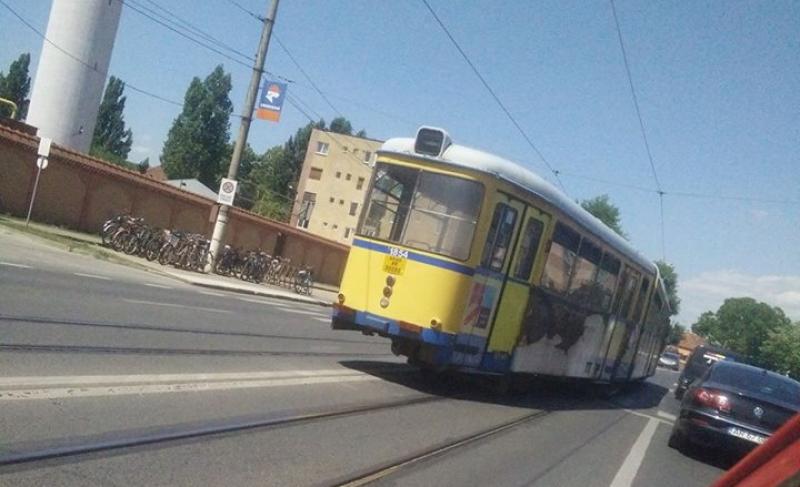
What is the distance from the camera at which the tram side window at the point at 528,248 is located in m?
11.2

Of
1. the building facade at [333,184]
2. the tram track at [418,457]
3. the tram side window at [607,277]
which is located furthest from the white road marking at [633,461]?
the building facade at [333,184]

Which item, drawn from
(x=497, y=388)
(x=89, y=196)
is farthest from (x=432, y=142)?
(x=89, y=196)

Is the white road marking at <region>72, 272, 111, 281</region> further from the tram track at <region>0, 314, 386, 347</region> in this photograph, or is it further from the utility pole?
the utility pole

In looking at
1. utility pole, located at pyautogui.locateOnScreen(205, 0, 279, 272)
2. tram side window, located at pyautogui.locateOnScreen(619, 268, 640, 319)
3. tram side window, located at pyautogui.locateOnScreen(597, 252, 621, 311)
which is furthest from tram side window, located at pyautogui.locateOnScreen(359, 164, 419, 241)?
utility pole, located at pyautogui.locateOnScreen(205, 0, 279, 272)

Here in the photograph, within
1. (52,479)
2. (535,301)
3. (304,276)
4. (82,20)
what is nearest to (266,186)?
(82,20)

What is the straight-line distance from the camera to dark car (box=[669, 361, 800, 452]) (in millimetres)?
9891

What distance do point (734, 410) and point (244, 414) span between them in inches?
278

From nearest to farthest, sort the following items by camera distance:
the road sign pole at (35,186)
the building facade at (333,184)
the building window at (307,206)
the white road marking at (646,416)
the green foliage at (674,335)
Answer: the white road marking at (646,416), the road sign pole at (35,186), the green foliage at (674,335), the building facade at (333,184), the building window at (307,206)

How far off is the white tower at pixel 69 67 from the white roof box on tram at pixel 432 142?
4288 cm

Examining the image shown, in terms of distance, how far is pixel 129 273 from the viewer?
19219 millimetres

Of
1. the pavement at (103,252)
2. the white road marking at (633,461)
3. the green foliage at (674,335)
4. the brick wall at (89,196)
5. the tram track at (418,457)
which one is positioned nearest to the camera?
the tram track at (418,457)

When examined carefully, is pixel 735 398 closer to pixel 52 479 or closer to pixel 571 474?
pixel 571 474

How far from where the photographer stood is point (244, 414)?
22.3 ft

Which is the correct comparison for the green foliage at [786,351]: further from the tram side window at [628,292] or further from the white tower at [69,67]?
the white tower at [69,67]
